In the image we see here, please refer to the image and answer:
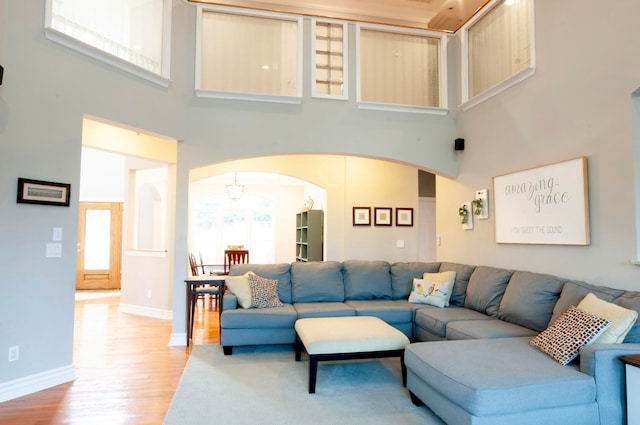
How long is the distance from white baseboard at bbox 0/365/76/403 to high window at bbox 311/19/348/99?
13.1 ft

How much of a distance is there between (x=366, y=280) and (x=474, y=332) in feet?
5.52

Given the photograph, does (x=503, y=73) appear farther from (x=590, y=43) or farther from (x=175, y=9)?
Answer: (x=175, y=9)

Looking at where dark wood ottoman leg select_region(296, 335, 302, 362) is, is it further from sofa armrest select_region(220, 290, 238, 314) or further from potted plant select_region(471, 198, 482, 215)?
potted plant select_region(471, 198, 482, 215)

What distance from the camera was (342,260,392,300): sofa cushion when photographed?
4602mm

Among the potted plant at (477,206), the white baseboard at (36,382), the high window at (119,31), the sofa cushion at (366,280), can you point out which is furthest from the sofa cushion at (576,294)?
the high window at (119,31)

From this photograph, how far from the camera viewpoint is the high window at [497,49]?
3.91m

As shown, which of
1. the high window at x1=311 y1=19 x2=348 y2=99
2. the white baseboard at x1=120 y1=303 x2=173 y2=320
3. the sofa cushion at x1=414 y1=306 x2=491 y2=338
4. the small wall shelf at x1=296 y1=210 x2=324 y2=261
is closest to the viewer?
the sofa cushion at x1=414 y1=306 x2=491 y2=338

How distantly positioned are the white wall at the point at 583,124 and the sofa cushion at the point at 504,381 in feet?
3.60

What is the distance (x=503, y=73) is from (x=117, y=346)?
533cm

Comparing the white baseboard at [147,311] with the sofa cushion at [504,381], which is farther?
the white baseboard at [147,311]

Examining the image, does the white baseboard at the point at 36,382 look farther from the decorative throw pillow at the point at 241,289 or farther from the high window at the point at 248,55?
the high window at the point at 248,55

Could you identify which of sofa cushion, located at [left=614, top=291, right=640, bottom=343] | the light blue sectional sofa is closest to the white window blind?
the light blue sectional sofa

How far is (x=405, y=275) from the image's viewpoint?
187 inches

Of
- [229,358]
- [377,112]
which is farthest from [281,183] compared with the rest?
[229,358]
